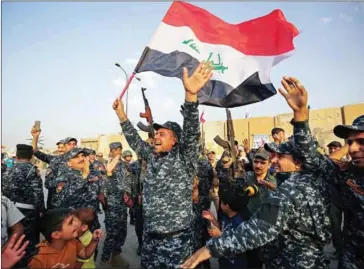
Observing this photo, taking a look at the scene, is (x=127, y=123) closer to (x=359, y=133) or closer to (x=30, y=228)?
(x=30, y=228)

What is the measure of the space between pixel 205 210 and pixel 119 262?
2772 mm

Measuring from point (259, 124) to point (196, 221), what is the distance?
74.9ft

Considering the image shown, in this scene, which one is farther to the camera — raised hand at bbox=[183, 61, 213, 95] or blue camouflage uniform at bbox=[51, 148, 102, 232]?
blue camouflage uniform at bbox=[51, 148, 102, 232]

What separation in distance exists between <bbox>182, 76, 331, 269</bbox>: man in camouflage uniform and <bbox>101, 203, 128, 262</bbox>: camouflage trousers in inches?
132

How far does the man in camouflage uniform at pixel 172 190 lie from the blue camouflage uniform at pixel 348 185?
0.90 meters

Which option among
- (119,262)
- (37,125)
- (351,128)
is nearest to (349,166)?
(351,128)

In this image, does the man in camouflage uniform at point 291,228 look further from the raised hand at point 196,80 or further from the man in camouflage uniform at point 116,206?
the man in camouflage uniform at point 116,206

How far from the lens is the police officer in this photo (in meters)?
1.91

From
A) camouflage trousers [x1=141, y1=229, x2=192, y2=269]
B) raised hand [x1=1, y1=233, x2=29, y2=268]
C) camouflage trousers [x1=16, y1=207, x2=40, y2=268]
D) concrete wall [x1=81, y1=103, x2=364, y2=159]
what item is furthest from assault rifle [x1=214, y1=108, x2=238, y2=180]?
concrete wall [x1=81, y1=103, x2=364, y2=159]

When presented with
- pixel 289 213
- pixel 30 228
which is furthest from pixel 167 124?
pixel 30 228

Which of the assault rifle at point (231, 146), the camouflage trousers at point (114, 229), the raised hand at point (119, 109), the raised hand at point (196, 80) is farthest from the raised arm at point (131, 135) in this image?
the camouflage trousers at point (114, 229)

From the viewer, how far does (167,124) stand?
3.12 meters

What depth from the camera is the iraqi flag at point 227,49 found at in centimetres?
411

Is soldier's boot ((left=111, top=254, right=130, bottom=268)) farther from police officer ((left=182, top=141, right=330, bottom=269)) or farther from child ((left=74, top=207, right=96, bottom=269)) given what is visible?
police officer ((left=182, top=141, right=330, bottom=269))
